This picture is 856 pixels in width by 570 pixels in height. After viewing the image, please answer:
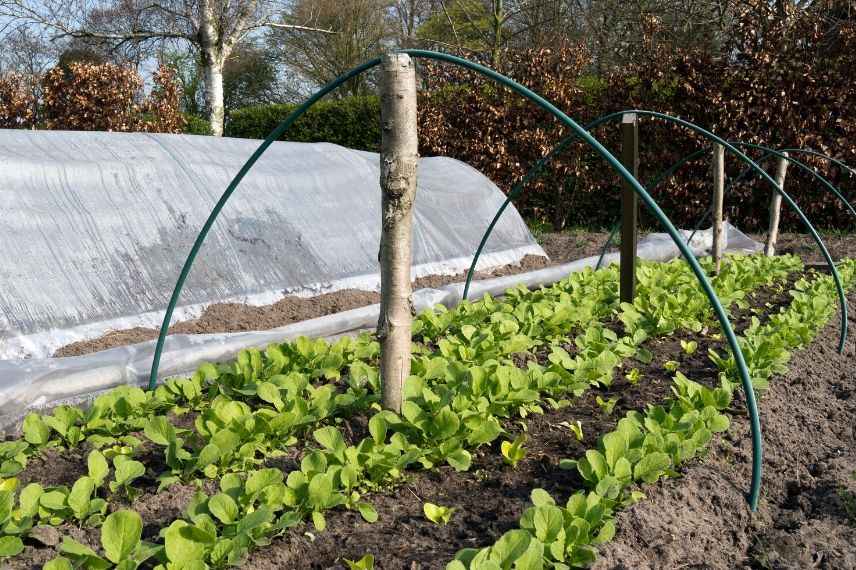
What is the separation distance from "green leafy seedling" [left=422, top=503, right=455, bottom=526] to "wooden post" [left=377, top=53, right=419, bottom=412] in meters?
0.56

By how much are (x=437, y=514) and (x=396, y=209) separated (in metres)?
0.92

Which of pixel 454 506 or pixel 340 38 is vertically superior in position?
pixel 340 38

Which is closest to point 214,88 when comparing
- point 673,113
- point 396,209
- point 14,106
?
point 14,106

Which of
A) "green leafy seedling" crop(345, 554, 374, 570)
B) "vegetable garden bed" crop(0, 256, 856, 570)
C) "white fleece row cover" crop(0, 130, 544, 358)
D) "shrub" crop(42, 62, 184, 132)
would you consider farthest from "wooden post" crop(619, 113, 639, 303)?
"shrub" crop(42, 62, 184, 132)

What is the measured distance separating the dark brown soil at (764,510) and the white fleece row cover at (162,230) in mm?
2979

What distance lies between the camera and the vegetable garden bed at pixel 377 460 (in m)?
1.78

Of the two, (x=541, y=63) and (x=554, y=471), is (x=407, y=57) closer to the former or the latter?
(x=554, y=471)

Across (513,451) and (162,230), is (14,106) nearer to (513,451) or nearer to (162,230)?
(162,230)

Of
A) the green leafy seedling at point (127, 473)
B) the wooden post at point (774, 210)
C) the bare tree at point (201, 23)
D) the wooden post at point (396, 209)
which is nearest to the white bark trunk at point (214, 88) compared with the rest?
the bare tree at point (201, 23)

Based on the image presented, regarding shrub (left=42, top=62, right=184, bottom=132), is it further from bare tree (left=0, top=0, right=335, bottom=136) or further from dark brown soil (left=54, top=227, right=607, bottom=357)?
dark brown soil (left=54, top=227, right=607, bottom=357)

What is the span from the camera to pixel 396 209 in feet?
7.77

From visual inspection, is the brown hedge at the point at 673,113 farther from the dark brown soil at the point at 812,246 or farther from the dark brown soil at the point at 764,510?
the dark brown soil at the point at 764,510

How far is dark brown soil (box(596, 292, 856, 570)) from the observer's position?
1.94 m

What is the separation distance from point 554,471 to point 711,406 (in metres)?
0.59
